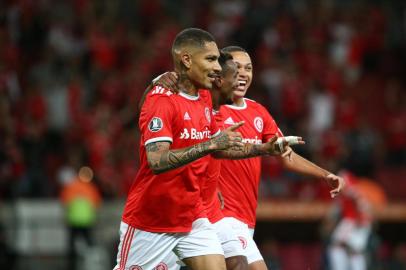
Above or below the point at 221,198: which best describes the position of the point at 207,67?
above

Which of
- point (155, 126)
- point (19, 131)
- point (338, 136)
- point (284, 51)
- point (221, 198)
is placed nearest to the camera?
point (155, 126)

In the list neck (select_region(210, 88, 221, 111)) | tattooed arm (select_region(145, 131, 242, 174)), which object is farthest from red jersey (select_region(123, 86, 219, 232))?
neck (select_region(210, 88, 221, 111))

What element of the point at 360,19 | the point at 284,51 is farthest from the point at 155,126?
the point at 360,19

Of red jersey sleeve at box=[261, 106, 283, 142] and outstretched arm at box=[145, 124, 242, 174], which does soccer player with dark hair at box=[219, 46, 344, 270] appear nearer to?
red jersey sleeve at box=[261, 106, 283, 142]

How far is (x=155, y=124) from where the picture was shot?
685 cm

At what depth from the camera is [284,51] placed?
19.6 meters

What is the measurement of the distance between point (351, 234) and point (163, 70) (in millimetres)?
4973

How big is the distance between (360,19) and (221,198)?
13.0m

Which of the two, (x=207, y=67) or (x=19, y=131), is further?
(x=19, y=131)

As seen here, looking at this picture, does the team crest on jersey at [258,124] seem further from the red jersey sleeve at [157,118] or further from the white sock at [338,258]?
the white sock at [338,258]

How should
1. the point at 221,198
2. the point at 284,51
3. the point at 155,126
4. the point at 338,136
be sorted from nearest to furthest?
1. the point at 155,126
2. the point at 221,198
3. the point at 338,136
4. the point at 284,51

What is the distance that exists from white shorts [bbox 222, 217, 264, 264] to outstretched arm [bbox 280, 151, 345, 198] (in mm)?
678

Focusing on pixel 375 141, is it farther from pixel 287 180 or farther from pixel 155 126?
pixel 155 126

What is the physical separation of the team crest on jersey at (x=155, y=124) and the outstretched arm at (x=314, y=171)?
57.4 inches
